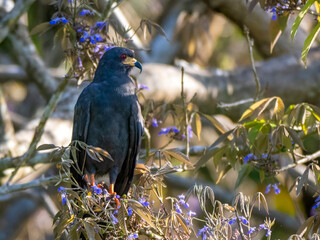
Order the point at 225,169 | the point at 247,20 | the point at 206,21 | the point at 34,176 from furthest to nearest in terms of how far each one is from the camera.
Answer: the point at 206,21, the point at 247,20, the point at 34,176, the point at 225,169

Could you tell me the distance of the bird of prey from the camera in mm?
4617

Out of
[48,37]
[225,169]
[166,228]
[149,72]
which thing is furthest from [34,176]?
[166,228]

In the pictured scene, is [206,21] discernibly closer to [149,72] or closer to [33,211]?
[149,72]

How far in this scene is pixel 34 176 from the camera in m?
7.77

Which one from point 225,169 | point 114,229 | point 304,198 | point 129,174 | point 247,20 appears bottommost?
point 304,198

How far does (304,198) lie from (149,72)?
247 centimetres

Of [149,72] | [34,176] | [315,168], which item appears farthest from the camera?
[34,176]

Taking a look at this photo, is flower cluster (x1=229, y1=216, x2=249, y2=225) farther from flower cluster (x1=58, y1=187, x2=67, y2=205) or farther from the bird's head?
the bird's head

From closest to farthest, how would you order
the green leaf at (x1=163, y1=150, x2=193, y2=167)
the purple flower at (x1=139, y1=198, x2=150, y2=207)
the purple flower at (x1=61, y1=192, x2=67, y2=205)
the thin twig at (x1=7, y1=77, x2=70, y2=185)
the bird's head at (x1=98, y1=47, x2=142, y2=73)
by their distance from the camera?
the purple flower at (x1=61, y1=192, x2=67, y2=205)
the purple flower at (x1=139, y1=198, x2=150, y2=207)
the green leaf at (x1=163, y1=150, x2=193, y2=167)
the bird's head at (x1=98, y1=47, x2=142, y2=73)
the thin twig at (x1=7, y1=77, x2=70, y2=185)

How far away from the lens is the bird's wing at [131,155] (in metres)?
4.66

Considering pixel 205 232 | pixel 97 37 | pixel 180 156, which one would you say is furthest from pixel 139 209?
pixel 97 37

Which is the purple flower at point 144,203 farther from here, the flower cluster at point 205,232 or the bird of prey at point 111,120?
the bird of prey at point 111,120

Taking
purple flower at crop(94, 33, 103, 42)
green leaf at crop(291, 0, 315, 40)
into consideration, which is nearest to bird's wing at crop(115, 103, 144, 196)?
purple flower at crop(94, 33, 103, 42)

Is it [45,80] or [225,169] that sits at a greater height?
[45,80]
